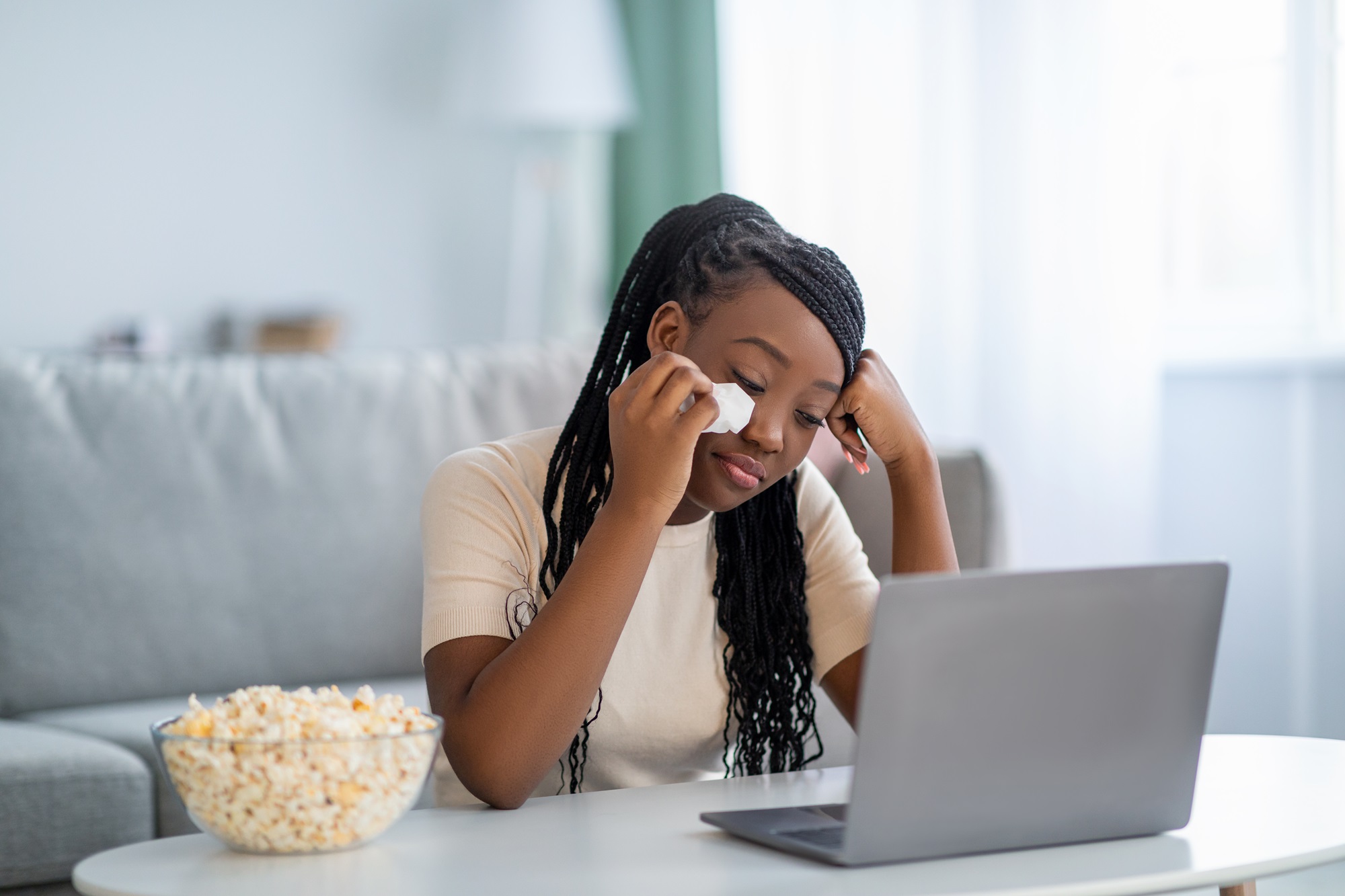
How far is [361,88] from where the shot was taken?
135 inches

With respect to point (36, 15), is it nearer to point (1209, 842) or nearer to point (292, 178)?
point (292, 178)

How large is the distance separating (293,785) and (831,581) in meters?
0.67

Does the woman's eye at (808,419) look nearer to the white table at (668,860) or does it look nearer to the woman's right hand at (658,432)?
the woman's right hand at (658,432)

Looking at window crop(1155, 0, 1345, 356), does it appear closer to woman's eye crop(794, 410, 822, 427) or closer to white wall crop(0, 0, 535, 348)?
woman's eye crop(794, 410, 822, 427)

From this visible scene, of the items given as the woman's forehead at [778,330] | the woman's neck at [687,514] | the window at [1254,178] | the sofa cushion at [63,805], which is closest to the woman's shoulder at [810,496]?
the woman's neck at [687,514]

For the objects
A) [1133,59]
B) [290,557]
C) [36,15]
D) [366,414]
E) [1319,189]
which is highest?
[36,15]

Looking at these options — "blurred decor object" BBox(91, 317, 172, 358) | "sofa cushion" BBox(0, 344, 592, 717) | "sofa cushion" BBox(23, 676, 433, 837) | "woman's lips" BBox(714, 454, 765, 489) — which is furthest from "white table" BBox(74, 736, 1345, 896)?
"blurred decor object" BBox(91, 317, 172, 358)

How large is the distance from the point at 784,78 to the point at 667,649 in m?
2.19

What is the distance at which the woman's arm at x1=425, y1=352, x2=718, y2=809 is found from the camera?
3.10 feet

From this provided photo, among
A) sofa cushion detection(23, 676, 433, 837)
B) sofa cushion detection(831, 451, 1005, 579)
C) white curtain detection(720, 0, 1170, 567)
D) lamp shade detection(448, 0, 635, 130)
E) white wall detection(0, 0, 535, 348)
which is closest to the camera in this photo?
sofa cushion detection(23, 676, 433, 837)

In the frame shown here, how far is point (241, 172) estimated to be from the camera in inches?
128

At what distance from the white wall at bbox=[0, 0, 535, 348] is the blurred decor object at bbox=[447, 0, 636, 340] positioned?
0.26 feet

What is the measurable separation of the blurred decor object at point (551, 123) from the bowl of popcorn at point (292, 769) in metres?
2.66

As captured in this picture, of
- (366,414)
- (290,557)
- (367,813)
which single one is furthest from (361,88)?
(367,813)
